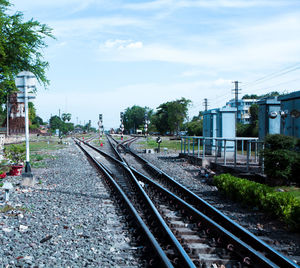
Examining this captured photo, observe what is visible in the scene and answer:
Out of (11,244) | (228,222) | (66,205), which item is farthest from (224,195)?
(11,244)

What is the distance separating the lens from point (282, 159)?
9.76m

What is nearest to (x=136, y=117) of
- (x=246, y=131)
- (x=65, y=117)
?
(x=65, y=117)

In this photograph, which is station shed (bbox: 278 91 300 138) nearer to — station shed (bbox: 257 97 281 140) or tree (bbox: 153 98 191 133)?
station shed (bbox: 257 97 281 140)

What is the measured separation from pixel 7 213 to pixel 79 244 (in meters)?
2.86

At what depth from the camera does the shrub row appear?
6.87 meters

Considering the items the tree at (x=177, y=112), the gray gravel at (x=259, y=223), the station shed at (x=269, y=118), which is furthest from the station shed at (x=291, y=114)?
the tree at (x=177, y=112)

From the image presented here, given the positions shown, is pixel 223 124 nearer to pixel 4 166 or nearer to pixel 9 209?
pixel 4 166

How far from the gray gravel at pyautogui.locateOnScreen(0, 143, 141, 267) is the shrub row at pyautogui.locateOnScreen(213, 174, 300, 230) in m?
3.17

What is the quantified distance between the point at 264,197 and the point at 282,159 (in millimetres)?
2155

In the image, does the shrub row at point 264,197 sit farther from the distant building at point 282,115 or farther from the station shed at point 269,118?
the station shed at point 269,118

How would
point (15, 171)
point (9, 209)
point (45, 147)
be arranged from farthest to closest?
1. point (45, 147)
2. point (15, 171)
3. point (9, 209)

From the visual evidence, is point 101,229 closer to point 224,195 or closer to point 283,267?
point 283,267

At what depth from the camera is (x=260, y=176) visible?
11.4m

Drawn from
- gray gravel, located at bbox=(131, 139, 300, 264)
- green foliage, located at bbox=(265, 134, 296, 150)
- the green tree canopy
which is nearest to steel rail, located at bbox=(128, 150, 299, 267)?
gray gravel, located at bbox=(131, 139, 300, 264)
